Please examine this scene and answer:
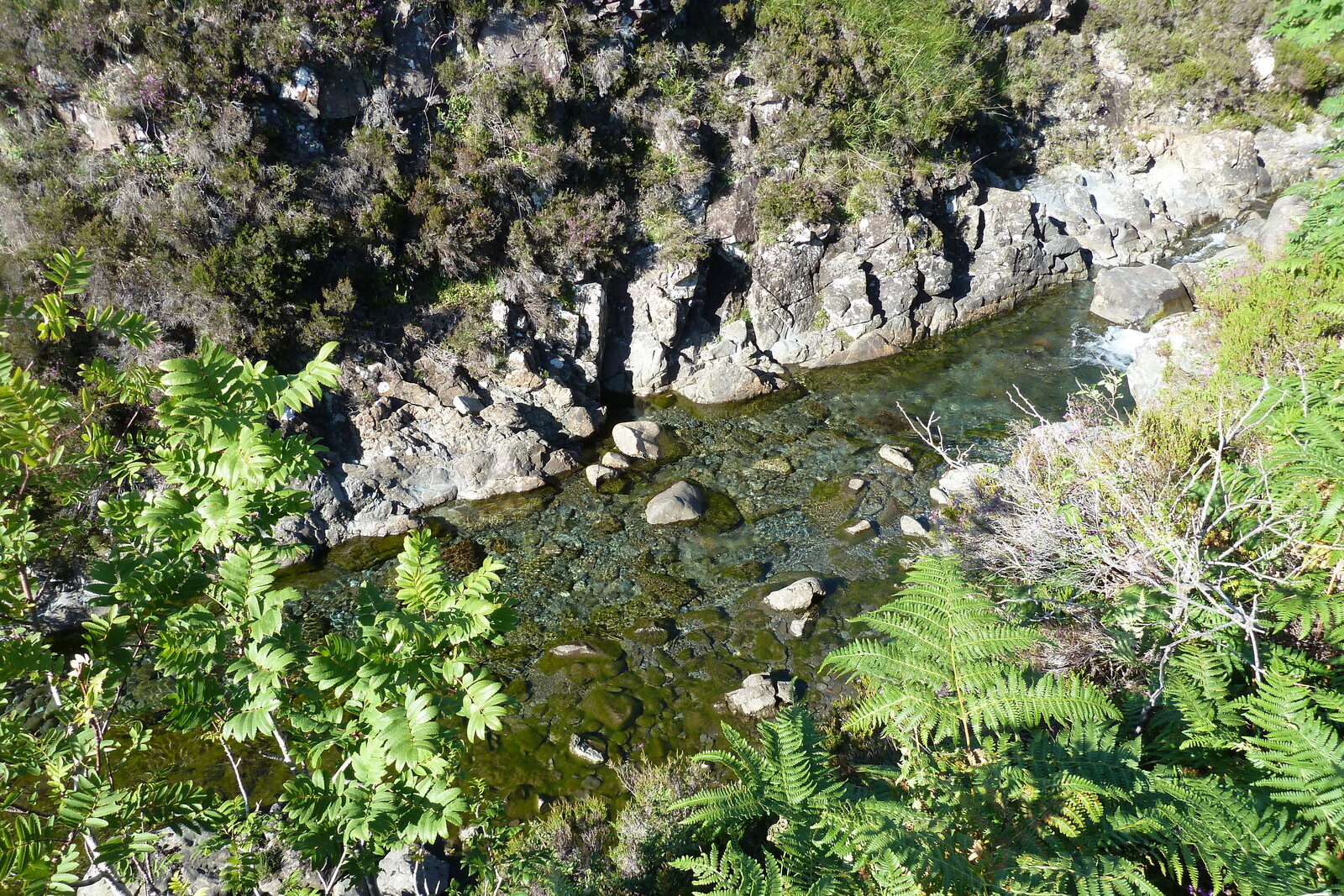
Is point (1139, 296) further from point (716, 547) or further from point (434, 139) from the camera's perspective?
point (434, 139)

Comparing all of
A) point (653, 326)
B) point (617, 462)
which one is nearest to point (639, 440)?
point (617, 462)

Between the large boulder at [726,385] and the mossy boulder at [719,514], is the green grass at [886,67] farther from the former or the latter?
the mossy boulder at [719,514]

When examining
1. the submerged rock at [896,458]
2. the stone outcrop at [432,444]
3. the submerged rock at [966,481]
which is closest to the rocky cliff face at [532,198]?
the stone outcrop at [432,444]

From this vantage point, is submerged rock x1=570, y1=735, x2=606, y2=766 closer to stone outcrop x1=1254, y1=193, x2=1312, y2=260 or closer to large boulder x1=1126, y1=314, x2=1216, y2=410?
large boulder x1=1126, y1=314, x2=1216, y2=410

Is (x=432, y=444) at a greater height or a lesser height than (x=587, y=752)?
greater

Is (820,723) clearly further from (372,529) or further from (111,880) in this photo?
(372,529)

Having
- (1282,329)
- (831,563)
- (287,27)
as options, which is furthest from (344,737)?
(287,27)
